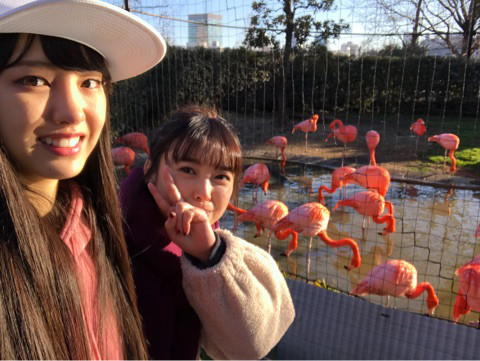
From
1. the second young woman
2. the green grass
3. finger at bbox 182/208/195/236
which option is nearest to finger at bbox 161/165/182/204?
the second young woman

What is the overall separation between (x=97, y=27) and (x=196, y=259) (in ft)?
1.58

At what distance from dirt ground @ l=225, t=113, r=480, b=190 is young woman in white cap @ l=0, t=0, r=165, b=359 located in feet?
15.5

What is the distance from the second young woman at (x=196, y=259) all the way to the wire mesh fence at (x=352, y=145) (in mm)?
1801

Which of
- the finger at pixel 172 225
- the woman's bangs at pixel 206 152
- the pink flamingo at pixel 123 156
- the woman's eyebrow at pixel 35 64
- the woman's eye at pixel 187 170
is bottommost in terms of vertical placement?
the pink flamingo at pixel 123 156

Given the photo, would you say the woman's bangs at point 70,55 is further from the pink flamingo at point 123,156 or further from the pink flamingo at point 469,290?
the pink flamingo at point 123,156

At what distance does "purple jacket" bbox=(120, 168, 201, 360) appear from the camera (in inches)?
39.0

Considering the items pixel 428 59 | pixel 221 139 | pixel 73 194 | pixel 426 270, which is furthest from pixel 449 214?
pixel 428 59

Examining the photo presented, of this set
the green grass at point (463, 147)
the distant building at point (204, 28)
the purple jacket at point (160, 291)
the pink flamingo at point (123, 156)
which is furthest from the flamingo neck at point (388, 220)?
the purple jacket at point (160, 291)

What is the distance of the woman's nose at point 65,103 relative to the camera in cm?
70

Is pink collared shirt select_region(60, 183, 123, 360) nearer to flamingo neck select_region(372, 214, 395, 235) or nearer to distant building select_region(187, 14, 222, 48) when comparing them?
distant building select_region(187, 14, 222, 48)

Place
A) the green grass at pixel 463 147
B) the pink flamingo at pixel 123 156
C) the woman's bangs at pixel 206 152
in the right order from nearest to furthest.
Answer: the woman's bangs at pixel 206 152
the pink flamingo at pixel 123 156
the green grass at pixel 463 147

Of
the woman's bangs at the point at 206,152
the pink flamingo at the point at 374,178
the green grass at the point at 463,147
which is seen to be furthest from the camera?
the green grass at the point at 463,147

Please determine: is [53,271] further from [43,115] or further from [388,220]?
[388,220]

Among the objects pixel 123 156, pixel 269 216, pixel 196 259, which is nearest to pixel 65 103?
pixel 196 259
